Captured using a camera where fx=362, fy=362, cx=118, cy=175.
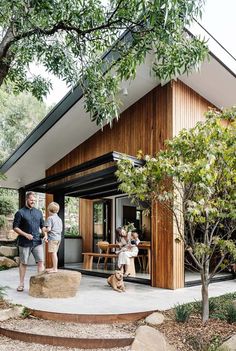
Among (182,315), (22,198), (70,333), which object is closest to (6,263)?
(22,198)

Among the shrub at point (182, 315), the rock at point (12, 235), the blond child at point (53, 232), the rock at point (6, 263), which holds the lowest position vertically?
the rock at point (6, 263)

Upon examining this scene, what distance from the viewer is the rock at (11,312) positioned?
4.70m

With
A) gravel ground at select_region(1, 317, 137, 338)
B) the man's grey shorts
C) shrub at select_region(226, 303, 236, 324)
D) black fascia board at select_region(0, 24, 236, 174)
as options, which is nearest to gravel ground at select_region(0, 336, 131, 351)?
gravel ground at select_region(1, 317, 137, 338)

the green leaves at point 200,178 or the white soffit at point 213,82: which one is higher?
the white soffit at point 213,82

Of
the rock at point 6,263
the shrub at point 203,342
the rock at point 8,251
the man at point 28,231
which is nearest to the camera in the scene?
the shrub at point 203,342

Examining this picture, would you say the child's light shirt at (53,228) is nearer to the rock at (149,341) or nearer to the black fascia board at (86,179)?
the black fascia board at (86,179)

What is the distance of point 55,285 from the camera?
18.4 feet

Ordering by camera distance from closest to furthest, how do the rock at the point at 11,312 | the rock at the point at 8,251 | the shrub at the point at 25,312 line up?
the rock at the point at 11,312, the shrub at the point at 25,312, the rock at the point at 8,251

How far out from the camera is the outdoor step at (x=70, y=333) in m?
3.96

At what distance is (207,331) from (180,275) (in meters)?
2.63

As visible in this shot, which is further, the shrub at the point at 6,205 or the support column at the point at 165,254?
the shrub at the point at 6,205

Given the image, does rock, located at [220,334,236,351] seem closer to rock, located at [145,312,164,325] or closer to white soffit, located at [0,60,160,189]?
rock, located at [145,312,164,325]

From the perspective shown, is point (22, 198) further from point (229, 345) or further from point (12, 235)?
point (229, 345)

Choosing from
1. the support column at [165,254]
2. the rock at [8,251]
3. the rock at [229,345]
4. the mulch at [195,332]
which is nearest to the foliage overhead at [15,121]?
the rock at [8,251]
